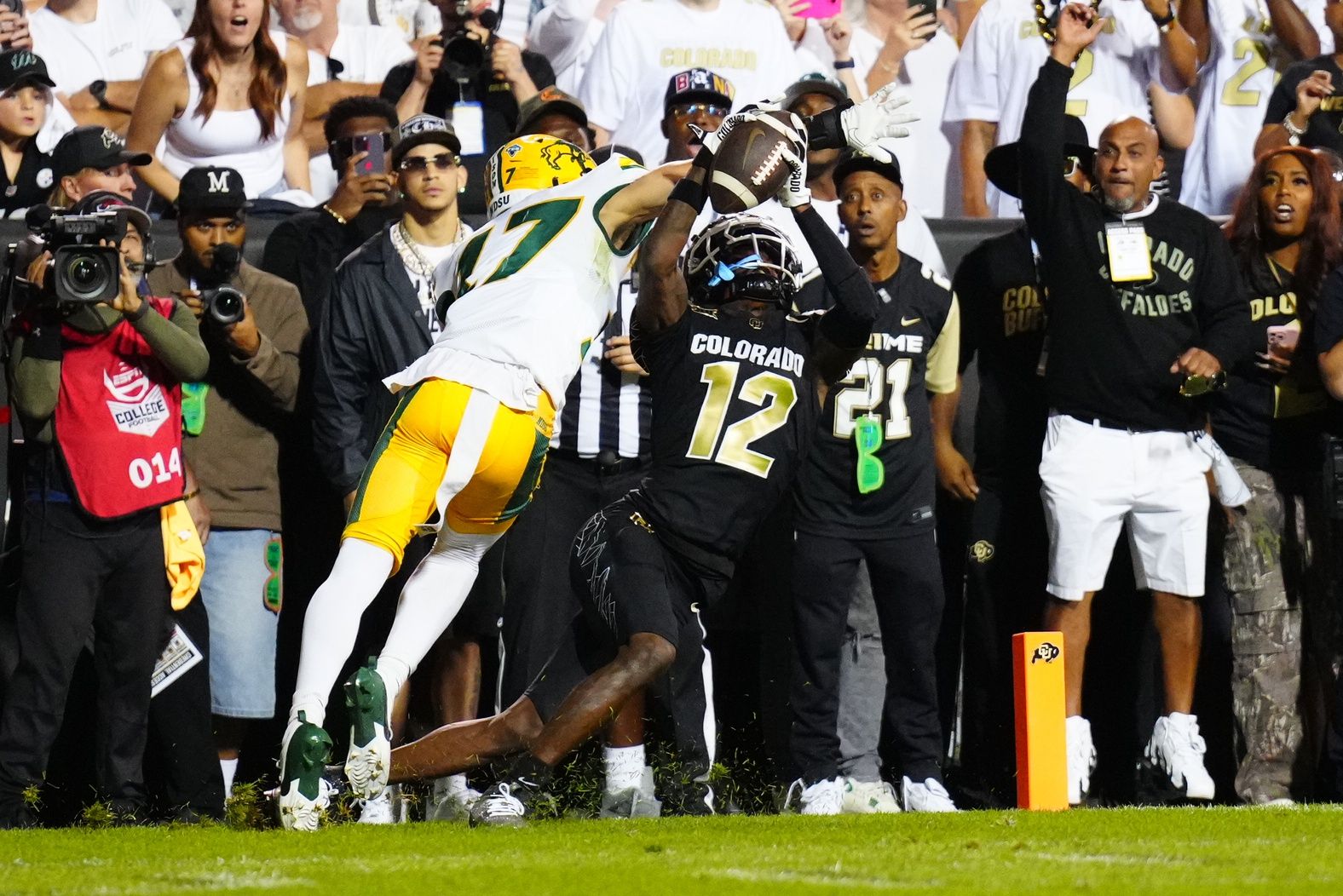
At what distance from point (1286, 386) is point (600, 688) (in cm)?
363

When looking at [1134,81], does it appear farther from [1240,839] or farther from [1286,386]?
[1240,839]

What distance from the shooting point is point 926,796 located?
695cm

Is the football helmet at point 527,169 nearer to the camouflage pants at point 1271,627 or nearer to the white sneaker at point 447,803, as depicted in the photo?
the white sneaker at point 447,803

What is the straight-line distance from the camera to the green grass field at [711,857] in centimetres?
418

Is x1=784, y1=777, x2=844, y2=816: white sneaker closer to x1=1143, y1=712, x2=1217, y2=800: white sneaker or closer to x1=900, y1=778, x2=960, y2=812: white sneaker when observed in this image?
x1=900, y1=778, x2=960, y2=812: white sneaker

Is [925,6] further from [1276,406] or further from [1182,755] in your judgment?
[1182,755]

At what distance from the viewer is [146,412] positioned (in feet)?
21.6

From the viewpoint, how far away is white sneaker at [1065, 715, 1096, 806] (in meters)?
7.11

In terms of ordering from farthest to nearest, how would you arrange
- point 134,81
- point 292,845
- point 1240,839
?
point 134,81 → point 1240,839 → point 292,845

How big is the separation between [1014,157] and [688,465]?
9.57ft

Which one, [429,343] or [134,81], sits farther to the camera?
[134,81]

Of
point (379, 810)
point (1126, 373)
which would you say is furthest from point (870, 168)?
point (379, 810)

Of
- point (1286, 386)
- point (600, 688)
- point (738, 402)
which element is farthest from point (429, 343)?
point (1286, 386)

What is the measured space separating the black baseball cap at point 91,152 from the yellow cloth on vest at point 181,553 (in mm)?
1463
